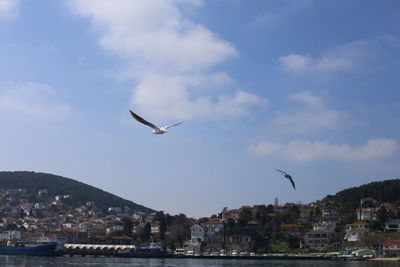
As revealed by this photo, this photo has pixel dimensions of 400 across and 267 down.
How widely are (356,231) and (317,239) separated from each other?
5.59 meters

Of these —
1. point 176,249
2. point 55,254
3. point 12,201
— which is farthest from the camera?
point 12,201

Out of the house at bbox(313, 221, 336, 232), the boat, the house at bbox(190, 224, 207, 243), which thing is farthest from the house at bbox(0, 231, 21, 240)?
the house at bbox(313, 221, 336, 232)

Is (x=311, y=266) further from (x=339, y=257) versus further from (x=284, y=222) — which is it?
(x=284, y=222)

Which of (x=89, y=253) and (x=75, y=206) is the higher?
(x=75, y=206)

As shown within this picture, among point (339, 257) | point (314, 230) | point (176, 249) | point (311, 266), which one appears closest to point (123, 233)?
point (176, 249)

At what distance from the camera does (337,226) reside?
8556 centimetres

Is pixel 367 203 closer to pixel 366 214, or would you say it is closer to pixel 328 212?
pixel 328 212

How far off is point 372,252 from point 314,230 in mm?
13228

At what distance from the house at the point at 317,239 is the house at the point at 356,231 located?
291 centimetres

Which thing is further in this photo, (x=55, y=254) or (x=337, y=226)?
Result: (x=337, y=226)

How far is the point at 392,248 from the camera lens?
67.9m

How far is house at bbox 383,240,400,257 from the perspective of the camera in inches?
2637

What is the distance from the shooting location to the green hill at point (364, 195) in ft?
317

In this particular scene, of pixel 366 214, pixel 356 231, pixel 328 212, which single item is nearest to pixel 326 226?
pixel 356 231
